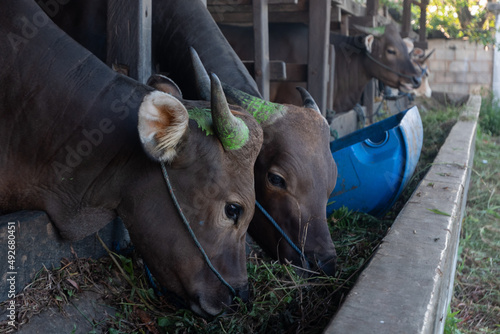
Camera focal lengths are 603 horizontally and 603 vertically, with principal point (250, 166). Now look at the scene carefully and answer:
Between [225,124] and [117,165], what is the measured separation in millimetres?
524

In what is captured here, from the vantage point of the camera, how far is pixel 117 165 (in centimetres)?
267

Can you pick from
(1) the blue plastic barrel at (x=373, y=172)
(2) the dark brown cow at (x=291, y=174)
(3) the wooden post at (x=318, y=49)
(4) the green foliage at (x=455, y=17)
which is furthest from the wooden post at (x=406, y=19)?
(2) the dark brown cow at (x=291, y=174)

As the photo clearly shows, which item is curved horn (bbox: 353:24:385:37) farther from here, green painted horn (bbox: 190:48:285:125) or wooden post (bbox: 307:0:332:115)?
green painted horn (bbox: 190:48:285:125)

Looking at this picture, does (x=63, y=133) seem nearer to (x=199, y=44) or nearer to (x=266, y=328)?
(x=266, y=328)

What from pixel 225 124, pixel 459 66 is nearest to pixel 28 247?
pixel 225 124

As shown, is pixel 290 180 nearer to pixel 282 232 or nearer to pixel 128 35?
pixel 282 232

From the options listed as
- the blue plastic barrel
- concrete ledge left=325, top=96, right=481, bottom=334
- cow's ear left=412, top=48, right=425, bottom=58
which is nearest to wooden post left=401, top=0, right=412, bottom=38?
cow's ear left=412, top=48, right=425, bottom=58

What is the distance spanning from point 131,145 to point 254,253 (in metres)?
1.34

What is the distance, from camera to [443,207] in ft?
12.4

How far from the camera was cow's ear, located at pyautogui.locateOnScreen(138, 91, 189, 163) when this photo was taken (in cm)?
238

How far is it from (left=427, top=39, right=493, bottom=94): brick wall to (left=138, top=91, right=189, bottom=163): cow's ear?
16.7 metres

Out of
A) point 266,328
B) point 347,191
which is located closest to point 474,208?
point 347,191

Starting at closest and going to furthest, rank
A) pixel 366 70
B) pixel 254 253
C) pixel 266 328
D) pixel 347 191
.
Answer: pixel 266 328, pixel 254 253, pixel 347 191, pixel 366 70

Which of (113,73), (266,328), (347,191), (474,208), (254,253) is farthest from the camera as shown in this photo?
(474,208)
